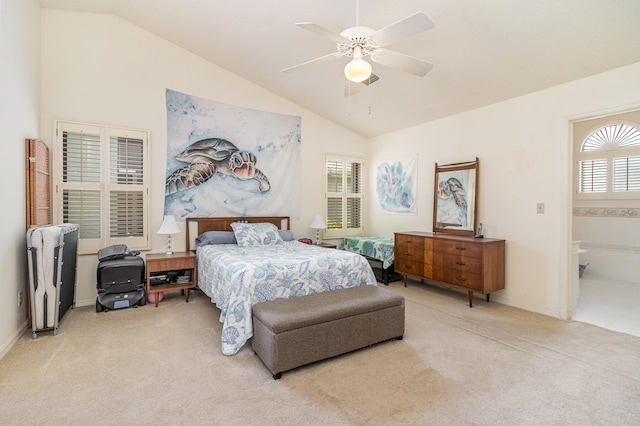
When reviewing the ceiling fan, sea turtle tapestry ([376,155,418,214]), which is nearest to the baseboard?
the ceiling fan

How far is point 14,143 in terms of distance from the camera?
9.16 feet

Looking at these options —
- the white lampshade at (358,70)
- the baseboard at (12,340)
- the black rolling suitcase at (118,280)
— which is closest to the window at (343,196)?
the black rolling suitcase at (118,280)

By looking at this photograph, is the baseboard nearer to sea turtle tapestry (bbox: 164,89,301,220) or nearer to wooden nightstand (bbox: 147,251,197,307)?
wooden nightstand (bbox: 147,251,197,307)

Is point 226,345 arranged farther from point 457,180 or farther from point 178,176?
point 457,180

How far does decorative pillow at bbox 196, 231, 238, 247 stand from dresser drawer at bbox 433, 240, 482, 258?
2.79 meters

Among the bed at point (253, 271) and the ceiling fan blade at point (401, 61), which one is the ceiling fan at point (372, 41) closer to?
the ceiling fan blade at point (401, 61)

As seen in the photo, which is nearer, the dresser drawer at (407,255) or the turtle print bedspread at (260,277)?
the turtle print bedspread at (260,277)

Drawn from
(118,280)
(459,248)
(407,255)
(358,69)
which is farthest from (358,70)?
(118,280)

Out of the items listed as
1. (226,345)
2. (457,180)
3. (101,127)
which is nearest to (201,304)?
(226,345)

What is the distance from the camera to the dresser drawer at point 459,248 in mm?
3722

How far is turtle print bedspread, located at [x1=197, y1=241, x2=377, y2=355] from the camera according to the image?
261cm

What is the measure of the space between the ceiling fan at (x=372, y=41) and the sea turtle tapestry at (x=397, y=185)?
286cm

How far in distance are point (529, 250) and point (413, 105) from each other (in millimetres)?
2408

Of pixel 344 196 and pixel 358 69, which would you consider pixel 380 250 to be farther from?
pixel 358 69
